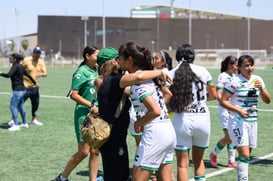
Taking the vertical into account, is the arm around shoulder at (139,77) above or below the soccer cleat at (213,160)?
above

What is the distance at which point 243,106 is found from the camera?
7395 mm

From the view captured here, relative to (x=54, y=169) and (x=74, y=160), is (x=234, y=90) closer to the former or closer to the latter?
(x=74, y=160)

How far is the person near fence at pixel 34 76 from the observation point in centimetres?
1453

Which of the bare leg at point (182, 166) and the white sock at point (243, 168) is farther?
the white sock at point (243, 168)

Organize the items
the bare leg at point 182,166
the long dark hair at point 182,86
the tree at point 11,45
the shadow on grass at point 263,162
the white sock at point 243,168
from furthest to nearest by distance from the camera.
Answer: the tree at point 11,45, the shadow on grass at point 263,162, the white sock at point 243,168, the bare leg at point 182,166, the long dark hair at point 182,86

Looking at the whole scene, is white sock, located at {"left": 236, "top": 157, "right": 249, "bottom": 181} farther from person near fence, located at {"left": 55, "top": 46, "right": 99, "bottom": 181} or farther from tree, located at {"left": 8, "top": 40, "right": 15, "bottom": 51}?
tree, located at {"left": 8, "top": 40, "right": 15, "bottom": 51}

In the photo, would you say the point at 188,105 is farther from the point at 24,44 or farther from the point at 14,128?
the point at 24,44

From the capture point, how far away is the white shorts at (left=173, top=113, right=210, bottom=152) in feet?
22.5

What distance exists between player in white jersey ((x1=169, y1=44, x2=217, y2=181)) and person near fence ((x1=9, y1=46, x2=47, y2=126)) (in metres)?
8.16

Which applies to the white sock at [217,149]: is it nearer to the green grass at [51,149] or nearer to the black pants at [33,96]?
the green grass at [51,149]

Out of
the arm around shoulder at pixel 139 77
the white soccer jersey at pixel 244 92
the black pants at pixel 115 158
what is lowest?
the black pants at pixel 115 158

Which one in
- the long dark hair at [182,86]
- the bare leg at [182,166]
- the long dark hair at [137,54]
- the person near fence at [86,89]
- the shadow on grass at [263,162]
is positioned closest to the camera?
the long dark hair at [137,54]

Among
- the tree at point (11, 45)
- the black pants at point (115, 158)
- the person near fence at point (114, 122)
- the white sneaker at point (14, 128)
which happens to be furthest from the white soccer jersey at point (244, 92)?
the tree at point (11, 45)

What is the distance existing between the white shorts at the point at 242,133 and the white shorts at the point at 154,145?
77.7 inches
